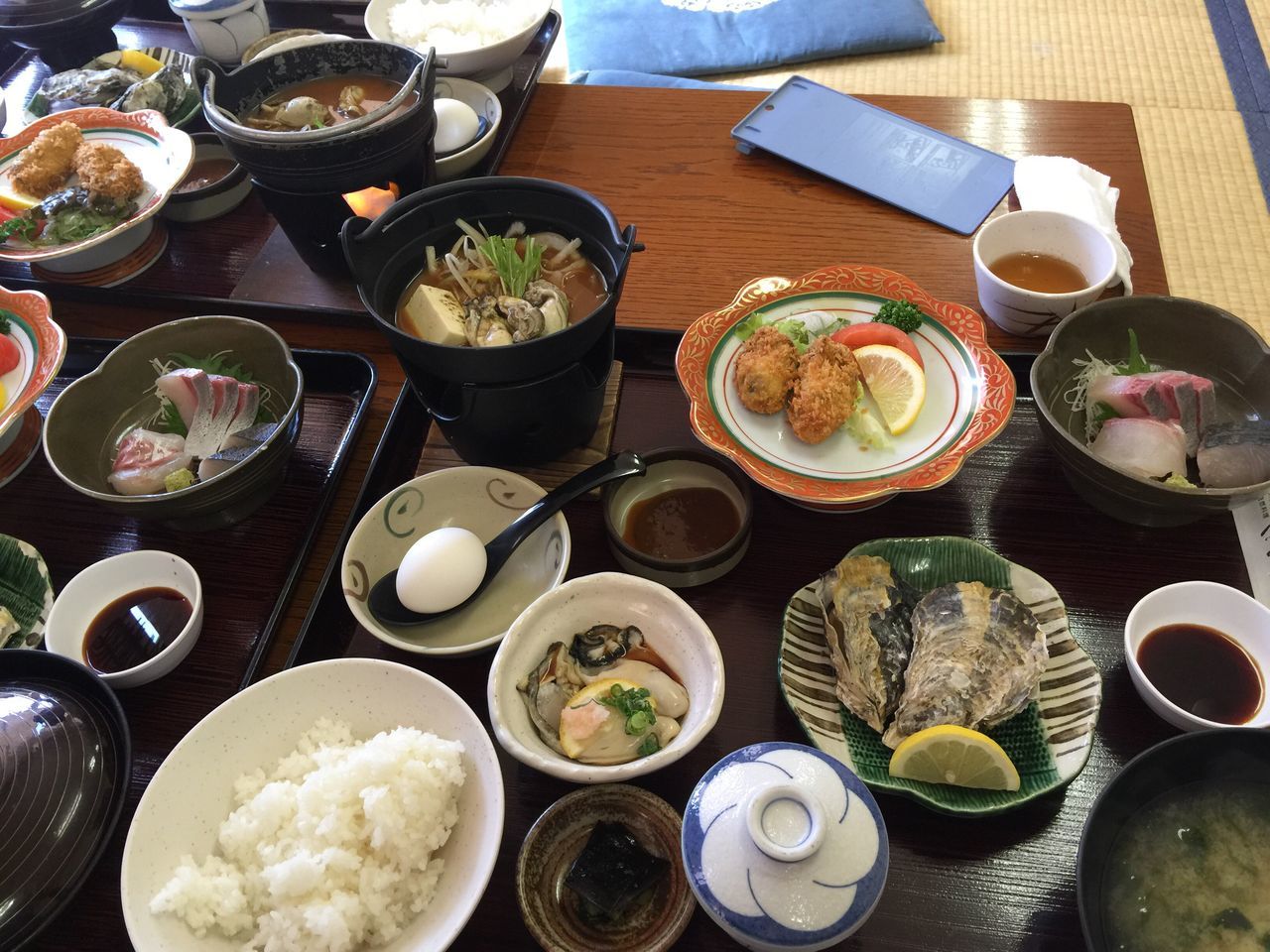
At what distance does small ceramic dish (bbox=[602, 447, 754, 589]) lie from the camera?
1460 millimetres

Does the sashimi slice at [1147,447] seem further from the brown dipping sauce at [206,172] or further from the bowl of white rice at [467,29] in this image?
the brown dipping sauce at [206,172]

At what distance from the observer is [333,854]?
3.70 ft

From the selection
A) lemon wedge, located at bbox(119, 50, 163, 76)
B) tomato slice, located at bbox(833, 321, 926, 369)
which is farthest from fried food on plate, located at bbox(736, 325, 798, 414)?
lemon wedge, located at bbox(119, 50, 163, 76)

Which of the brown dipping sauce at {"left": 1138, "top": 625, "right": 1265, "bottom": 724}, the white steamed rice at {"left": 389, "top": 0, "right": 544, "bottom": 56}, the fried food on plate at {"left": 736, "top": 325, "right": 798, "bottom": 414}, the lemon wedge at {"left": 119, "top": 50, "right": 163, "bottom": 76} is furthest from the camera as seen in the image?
the lemon wedge at {"left": 119, "top": 50, "right": 163, "bottom": 76}

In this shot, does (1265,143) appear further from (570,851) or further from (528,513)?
(570,851)

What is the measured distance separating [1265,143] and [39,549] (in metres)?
4.39

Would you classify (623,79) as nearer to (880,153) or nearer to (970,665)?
(880,153)

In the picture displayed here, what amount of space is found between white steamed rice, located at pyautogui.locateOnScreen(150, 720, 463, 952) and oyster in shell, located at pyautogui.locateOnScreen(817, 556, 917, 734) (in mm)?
616

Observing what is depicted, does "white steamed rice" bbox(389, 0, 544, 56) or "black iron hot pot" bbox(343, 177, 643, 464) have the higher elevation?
"white steamed rice" bbox(389, 0, 544, 56)

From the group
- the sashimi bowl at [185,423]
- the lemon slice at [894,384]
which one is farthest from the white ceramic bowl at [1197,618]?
the sashimi bowl at [185,423]

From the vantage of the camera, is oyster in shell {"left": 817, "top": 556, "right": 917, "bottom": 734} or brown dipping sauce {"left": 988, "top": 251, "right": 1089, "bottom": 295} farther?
brown dipping sauce {"left": 988, "top": 251, "right": 1089, "bottom": 295}

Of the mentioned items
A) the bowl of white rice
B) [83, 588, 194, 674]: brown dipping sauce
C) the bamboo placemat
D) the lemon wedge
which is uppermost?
the bowl of white rice

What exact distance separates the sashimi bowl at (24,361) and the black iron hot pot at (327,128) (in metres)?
0.57

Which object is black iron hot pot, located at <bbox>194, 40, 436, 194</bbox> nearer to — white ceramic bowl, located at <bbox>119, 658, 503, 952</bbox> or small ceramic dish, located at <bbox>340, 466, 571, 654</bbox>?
small ceramic dish, located at <bbox>340, 466, 571, 654</bbox>
